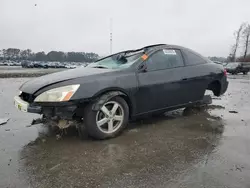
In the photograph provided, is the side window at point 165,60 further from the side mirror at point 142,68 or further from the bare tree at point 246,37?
the bare tree at point 246,37

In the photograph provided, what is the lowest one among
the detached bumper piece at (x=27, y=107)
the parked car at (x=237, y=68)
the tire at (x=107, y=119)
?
the tire at (x=107, y=119)

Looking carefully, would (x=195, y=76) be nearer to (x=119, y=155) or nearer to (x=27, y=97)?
(x=119, y=155)

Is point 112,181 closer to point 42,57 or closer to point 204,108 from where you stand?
point 204,108

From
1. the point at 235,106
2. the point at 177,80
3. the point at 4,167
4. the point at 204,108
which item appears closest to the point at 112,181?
the point at 4,167

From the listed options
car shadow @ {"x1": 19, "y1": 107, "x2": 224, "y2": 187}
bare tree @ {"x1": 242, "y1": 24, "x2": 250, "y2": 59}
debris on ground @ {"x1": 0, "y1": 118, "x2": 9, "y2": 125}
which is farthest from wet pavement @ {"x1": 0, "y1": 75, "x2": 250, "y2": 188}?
bare tree @ {"x1": 242, "y1": 24, "x2": 250, "y2": 59}

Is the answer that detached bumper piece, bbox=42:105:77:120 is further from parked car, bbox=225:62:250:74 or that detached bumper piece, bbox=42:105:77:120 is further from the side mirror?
parked car, bbox=225:62:250:74

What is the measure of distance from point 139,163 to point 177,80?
2039 millimetres

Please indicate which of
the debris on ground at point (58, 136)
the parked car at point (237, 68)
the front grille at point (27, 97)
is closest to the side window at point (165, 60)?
the debris on ground at point (58, 136)

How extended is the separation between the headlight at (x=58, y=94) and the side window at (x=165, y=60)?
141 centimetres

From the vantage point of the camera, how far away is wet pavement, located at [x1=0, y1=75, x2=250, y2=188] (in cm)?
234

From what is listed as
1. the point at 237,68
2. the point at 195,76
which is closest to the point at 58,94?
the point at 195,76

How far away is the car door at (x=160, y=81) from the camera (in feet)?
12.6

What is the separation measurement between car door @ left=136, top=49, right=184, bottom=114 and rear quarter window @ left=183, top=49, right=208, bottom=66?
186mm

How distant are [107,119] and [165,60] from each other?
1.62m
